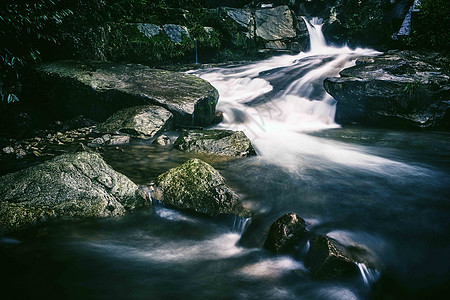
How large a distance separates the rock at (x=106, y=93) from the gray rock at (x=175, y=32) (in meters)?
4.85

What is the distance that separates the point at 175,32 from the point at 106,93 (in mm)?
6589

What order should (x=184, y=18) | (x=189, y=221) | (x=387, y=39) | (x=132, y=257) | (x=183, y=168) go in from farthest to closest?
(x=387, y=39), (x=184, y=18), (x=183, y=168), (x=189, y=221), (x=132, y=257)

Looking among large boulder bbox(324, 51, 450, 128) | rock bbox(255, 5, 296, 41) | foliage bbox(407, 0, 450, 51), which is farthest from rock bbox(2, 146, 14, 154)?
foliage bbox(407, 0, 450, 51)

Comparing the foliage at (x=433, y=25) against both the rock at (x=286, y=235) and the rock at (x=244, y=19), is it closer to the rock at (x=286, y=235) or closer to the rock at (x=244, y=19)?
the rock at (x=244, y=19)

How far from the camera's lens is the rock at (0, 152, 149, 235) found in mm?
2582

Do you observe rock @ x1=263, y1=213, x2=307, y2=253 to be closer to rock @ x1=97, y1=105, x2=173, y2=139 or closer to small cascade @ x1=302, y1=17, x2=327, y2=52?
rock @ x1=97, y1=105, x2=173, y2=139

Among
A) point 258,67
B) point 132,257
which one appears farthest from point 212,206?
point 258,67

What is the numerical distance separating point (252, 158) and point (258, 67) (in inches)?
361

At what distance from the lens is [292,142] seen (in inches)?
274

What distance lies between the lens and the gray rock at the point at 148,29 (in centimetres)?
1094

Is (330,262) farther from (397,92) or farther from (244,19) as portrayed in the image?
(244,19)

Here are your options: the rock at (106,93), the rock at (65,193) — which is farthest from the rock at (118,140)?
the rock at (65,193)

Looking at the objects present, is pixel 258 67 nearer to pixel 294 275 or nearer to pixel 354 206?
pixel 354 206

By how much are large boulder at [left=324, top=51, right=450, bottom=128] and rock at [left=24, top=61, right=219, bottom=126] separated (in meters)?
4.48
